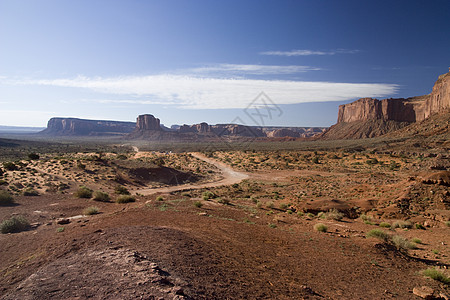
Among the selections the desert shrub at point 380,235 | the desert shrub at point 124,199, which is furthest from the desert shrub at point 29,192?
the desert shrub at point 380,235

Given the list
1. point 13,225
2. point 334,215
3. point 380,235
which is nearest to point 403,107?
point 334,215

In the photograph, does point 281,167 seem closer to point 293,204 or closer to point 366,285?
point 293,204

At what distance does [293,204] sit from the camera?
19.1m

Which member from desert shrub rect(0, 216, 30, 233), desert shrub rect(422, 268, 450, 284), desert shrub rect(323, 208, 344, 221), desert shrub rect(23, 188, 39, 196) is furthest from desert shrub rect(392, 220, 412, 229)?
desert shrub rect(23, 188, 39, 196)

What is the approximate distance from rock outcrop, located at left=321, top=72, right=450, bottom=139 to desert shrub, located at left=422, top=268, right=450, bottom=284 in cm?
11710

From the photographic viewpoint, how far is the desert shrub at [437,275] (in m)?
6.80

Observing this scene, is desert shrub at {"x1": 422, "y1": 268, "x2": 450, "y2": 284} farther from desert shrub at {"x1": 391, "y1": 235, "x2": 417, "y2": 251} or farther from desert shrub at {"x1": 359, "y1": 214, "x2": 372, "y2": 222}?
desert shrub at {"x1": 359, "y1": 214, "x2": 372, "y2": 222}

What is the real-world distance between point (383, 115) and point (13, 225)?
5803 inches

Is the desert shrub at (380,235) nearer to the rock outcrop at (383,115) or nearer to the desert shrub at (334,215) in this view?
the desert shrub at (334,215)

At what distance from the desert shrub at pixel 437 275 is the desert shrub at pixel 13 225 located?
626 inches

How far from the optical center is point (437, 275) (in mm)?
6926

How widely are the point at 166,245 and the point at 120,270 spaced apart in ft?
6.95

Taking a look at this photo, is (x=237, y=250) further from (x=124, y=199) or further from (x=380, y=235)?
(x=124, y=199)

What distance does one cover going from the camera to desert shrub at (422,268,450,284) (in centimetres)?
680
